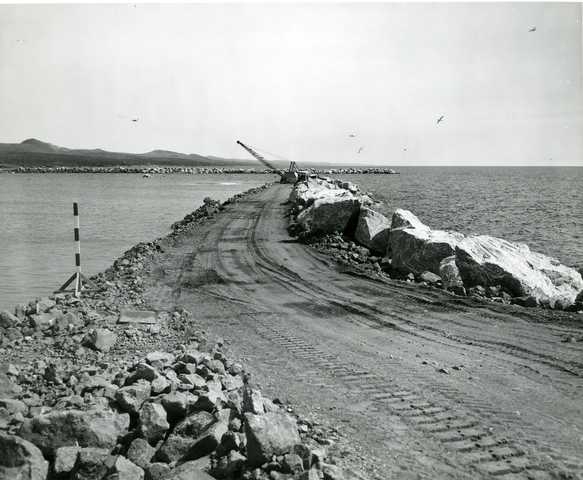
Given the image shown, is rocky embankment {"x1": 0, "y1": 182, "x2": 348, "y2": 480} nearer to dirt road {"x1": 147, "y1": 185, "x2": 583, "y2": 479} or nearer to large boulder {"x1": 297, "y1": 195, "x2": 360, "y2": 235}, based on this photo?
dirt road {"x1": 147, "y1": 185, "x2": 583, "y2": 479}

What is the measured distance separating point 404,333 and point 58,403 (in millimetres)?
4549

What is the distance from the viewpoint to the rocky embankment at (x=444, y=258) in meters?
9.98

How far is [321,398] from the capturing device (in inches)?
195

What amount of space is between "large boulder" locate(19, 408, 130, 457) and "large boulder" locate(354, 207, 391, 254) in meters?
11.1

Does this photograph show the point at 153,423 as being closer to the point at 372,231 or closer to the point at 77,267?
the point at 77,267

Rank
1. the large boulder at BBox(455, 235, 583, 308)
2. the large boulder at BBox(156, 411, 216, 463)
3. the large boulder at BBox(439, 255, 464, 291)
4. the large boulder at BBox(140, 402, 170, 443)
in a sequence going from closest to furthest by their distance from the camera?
1. the large boulder at BBox(156, 411, 216, 463)
2. the large boulder at BBox(140, 402, 170, 443)
3. the large boulder at BBox(455, 235, 583, 308)
4. the large boulder at BBox(439, 255, 464, 291)

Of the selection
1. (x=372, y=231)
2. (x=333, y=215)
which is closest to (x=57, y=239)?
(x=333, y=215)

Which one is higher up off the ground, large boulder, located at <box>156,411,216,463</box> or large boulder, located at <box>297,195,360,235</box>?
large boulder, located at <box>297,195,360,235</box>

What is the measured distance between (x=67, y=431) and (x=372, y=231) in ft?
38.9

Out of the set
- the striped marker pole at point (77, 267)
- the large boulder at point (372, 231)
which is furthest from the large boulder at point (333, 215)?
the striped marker pole at point (77, 267)

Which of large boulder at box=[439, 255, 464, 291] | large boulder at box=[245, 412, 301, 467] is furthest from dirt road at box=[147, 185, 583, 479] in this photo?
large boulder at box=[439, 255, 464, 291]

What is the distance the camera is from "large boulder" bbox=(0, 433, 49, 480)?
3598mm

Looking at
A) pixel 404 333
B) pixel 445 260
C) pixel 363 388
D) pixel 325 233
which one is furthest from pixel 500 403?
pixel 325 233

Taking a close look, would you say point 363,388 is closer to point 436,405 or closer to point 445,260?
point 436,405
